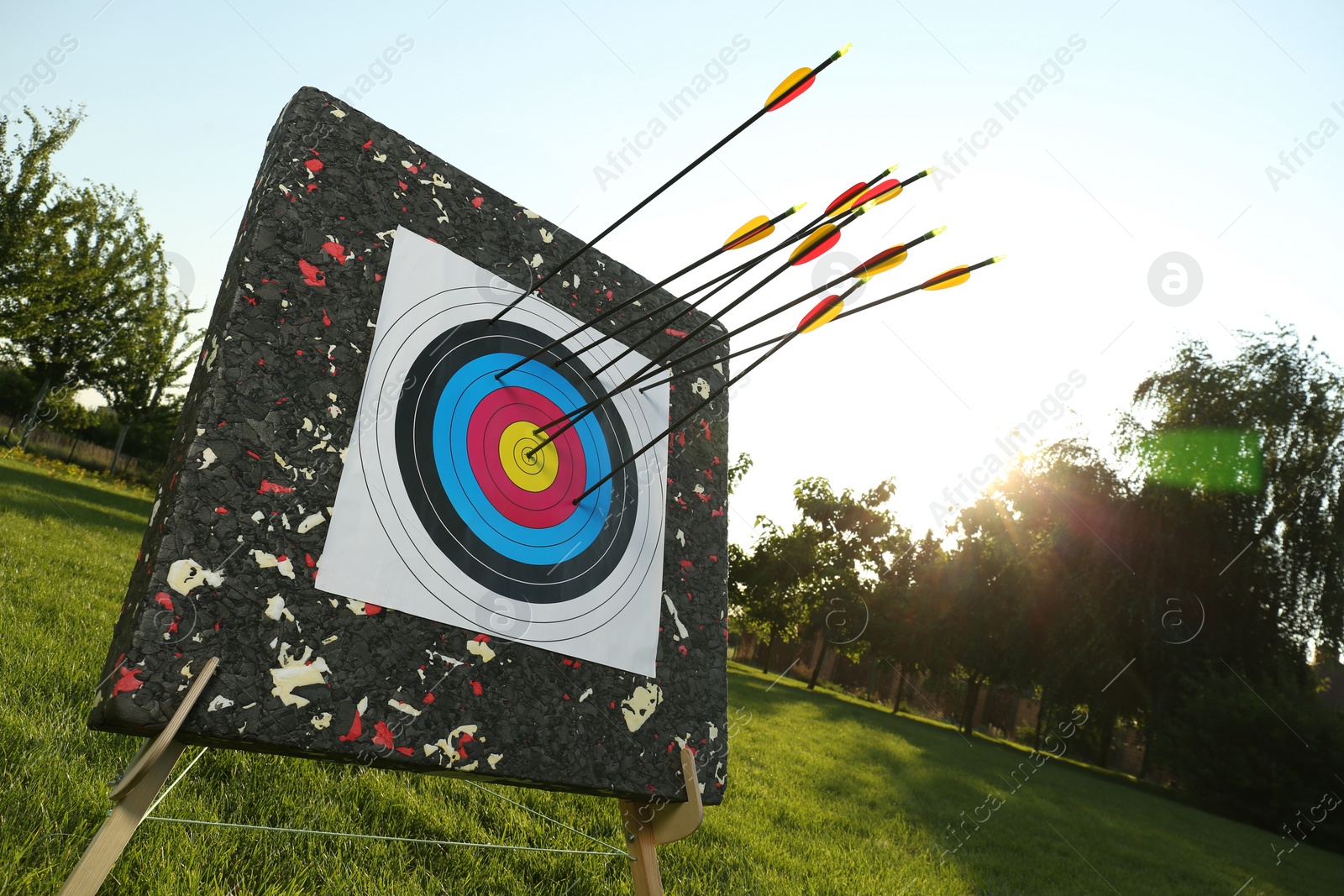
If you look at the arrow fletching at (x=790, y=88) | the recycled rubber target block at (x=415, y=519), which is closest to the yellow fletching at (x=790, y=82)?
the arrow fletching at (x=790, y=88)

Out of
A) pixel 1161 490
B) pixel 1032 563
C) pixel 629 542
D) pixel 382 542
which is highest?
pixel 1161 490

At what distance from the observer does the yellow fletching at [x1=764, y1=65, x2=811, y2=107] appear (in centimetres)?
113

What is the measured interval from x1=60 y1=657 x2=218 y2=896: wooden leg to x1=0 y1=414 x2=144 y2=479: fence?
14.0 meters

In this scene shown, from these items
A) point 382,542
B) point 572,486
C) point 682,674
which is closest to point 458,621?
point 382,542

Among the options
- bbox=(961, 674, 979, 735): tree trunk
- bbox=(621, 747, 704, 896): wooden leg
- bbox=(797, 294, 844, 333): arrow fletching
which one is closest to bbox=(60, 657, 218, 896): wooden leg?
bbox=(621, 747, 704, 896): wooden leg

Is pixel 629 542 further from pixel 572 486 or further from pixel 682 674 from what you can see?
pixel 682 674

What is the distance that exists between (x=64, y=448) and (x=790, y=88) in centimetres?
1638

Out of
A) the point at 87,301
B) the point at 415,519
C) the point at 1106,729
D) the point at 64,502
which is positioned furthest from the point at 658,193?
the point at 1106,729

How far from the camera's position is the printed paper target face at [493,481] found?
51.3 inches

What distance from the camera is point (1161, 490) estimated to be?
1004 cm

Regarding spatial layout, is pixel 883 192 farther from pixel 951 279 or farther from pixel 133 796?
pixel 133 796

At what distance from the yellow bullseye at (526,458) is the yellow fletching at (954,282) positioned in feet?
3.00

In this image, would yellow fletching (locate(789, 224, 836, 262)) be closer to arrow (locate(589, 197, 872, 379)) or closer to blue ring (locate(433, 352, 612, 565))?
arrow (locate(589, 197, 872, 379))

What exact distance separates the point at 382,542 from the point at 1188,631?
12.0 meters
